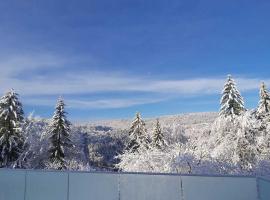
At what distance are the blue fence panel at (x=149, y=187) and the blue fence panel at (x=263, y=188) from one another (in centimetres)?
183

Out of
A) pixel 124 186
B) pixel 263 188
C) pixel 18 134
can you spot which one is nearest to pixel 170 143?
pixel 18 134

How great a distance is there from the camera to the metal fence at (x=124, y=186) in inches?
343

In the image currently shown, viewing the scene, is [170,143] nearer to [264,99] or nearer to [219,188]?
[264,99]

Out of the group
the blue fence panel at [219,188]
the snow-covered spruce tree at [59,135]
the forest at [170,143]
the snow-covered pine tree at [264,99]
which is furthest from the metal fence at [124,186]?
the snow-covered pine tree at [264,99]

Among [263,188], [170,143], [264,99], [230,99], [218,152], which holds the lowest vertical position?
[263,188]

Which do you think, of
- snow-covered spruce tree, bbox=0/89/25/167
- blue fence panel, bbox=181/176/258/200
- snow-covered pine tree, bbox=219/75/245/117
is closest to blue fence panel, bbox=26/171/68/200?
blue fence panel, bbox=181/176/258/200

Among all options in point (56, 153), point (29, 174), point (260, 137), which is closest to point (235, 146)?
point (260, 137)

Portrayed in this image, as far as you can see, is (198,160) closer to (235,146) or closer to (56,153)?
(235,146)

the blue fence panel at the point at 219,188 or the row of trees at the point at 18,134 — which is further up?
the row of trees at the point at 18,134

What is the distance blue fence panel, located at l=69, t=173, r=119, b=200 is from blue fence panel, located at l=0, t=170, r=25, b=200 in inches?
74.2

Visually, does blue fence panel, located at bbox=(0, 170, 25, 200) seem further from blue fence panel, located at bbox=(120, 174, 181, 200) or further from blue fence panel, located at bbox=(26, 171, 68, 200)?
blue fence panel, located at bbox=(120, 174, 181, 200)

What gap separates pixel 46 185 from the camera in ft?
37.2

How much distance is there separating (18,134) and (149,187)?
3313 centimetres

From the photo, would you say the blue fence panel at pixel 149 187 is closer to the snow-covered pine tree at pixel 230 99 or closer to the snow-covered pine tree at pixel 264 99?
the snow-covered pine tree at pixel 230 99
